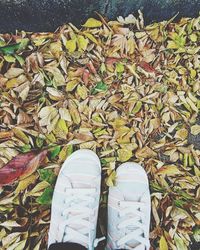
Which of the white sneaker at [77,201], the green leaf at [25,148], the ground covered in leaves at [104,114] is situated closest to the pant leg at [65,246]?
the white sneaker at [77,201]

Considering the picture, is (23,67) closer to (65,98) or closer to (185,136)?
(65,98)

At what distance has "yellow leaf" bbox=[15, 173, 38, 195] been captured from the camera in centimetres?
151

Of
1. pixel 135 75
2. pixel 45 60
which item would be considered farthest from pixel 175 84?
pixel 45 60

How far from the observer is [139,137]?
1.61 m

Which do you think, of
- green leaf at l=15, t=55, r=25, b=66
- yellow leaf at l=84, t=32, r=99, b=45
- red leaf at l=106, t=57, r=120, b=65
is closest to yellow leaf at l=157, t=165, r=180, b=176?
red leaf at l=106, t=57, r=120, b=65

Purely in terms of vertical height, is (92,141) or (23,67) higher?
(23,67)

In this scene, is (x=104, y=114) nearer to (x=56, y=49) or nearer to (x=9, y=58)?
(x=56, y=49)

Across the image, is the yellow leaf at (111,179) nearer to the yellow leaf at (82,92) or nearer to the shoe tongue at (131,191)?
the shoe tongue at (131,191)

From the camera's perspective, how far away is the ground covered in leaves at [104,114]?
1531mm

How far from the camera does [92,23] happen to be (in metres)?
1.63

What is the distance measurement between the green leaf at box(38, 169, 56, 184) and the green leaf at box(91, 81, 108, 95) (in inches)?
13.8

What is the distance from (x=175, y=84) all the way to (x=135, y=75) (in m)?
0.17

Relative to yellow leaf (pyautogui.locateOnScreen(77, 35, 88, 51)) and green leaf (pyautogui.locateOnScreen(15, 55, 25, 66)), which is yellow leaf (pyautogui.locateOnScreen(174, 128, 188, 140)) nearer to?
yellow leaf (pyautogui.locateOnScreen(77, 35, 88, 51))

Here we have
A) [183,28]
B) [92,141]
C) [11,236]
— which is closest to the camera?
[11,236]
